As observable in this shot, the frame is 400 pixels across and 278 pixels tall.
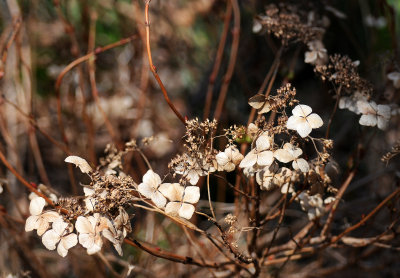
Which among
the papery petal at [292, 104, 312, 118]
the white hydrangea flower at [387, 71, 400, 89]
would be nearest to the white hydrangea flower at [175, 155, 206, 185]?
the papery petal at [292, 104, 312, 118]

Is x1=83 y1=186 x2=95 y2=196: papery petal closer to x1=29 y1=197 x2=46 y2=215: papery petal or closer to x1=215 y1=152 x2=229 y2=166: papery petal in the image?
x1=29 y1=197 x2=46 y2=215: papery petal

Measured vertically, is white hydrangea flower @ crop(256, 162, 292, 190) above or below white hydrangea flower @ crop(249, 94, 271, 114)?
below

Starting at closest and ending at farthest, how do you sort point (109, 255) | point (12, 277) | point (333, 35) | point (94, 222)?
point (94, 222), point (12, 277), point (109, 255), point (333, 35)

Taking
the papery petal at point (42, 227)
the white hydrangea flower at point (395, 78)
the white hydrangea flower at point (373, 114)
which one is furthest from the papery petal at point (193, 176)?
the white hydrangea flower at point (395, 78)

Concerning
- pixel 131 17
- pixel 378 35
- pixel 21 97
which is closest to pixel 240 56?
pixel 378 35

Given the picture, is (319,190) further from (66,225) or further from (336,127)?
(336,127)

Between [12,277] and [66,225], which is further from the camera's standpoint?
[12,277]
